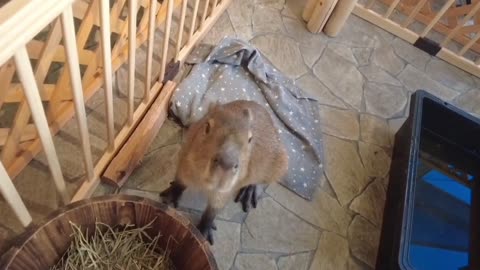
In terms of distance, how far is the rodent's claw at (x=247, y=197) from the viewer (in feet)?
4.98

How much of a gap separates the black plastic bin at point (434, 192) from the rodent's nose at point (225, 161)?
680mm

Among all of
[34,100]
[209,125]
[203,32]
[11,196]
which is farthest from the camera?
[203,32]

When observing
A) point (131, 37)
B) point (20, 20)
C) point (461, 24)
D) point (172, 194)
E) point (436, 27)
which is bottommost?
point (172, 194)

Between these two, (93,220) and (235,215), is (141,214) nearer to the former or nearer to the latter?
(93,220)

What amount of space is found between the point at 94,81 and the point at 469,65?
2.08m

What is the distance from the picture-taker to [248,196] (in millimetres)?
1521

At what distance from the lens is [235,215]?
151cm

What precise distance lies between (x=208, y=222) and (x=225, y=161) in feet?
1.45

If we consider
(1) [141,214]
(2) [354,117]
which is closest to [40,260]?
(1) [141,214]

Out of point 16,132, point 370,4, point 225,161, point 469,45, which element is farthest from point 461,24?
point 16,132

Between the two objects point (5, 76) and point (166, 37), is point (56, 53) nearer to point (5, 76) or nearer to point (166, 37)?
point (5, 76)

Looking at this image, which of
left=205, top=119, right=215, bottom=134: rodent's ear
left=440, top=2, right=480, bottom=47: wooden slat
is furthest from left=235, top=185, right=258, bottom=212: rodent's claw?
left=440, top=2, right=480, bottom=47: wooden slat

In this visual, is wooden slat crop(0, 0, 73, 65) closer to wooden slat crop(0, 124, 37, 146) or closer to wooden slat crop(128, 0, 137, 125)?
wooden slat crop(128, 0, 137, 125)

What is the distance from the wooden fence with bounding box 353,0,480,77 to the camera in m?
2.30
